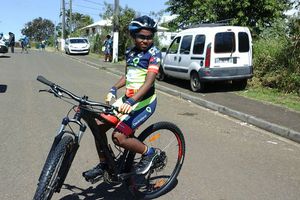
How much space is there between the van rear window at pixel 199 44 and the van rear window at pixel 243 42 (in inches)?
43.2

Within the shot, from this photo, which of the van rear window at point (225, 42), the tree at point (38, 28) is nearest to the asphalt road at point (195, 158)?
the van rear window at point (225, 42)

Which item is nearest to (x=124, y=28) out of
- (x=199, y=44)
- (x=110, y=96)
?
(x=199, y=44)

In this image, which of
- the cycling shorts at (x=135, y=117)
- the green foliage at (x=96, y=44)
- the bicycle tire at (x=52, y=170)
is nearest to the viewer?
the bicycle tire at (x=52, y=170)

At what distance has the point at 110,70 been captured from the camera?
835 inches

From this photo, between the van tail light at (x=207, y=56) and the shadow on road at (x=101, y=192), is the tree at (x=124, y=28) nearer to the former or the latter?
the van tail light at (x=207, y=56)

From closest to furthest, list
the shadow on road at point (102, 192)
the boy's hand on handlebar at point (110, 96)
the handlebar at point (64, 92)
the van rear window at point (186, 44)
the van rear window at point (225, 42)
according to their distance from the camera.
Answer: the handlebar at point (64, 92), the boy's hand on handlebar at point (110, 96), the shadow on road at point (102, 192), the van rear window at point (225, 42), the van rear window at point (186, 44)

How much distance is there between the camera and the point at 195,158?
625cm

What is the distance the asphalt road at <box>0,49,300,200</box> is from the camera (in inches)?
192

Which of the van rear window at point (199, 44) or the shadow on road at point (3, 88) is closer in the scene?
the shadow on road at point (3, 88)

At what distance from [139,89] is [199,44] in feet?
30.1

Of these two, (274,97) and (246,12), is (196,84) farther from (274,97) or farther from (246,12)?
(246,12)

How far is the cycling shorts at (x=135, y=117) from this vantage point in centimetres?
415

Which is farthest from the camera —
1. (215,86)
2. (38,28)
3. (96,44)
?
(38,28)

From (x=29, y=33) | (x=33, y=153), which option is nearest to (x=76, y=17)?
(x=29, y=33)
